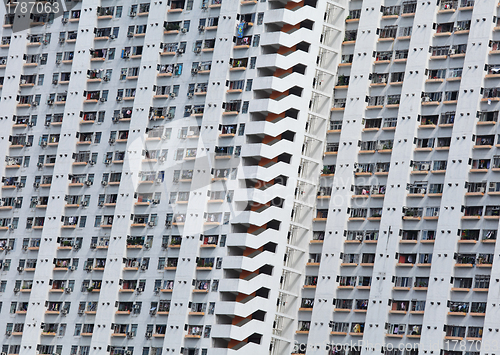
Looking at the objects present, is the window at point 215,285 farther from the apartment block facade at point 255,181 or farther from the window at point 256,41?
the window at point 256,41

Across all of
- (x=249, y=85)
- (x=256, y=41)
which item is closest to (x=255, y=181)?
(x=249, y=85)

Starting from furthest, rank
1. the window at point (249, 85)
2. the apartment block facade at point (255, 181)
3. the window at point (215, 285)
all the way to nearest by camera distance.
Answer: the window at point (249, 85) < the window at point (215, 285) < the apartment block facade at point (255, 181)

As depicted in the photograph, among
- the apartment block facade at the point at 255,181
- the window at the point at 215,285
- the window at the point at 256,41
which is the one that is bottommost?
the window at the point at 215,285

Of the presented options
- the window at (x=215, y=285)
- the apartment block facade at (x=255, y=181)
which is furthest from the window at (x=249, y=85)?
the window at (x=215, y=285)

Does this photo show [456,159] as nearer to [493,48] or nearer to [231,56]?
[493,48]

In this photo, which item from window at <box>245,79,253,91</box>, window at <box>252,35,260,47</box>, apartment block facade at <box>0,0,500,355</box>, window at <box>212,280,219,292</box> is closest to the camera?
apartment block facade at <box>0,0,500,355</box>

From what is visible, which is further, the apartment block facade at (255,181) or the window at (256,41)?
the window at (256,41)

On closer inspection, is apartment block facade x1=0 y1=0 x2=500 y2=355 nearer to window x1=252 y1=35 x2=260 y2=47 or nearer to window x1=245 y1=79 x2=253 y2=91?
window x1=245 y1=79 x2=253 y2=91

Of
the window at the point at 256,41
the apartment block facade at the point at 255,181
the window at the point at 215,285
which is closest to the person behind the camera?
the apartment block facade at the point at 255,181

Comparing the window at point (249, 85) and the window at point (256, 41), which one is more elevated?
the window at point (256, 41)

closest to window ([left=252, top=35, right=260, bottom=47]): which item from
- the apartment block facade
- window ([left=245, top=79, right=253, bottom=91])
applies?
the apartment block facade
